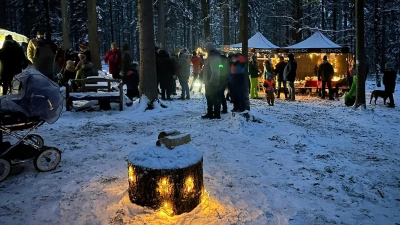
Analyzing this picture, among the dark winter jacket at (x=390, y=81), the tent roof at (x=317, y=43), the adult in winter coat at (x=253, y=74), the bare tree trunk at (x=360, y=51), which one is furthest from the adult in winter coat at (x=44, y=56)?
the dark winter jacket at (x=390, y=81)

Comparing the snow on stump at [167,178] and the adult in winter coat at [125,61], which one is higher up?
the adult in winter coat at [125,61]

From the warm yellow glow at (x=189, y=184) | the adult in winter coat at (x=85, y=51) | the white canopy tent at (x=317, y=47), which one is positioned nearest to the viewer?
the warm yellow glow at (x=189, y=184)

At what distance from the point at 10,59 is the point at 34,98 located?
7.10 m

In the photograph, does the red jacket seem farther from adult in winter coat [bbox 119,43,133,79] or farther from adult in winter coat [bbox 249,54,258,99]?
adult in winter coat [bbox 249,54,258,99]

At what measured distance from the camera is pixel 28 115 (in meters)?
5.18

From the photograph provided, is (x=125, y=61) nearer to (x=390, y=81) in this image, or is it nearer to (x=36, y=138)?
(x=36, y=138)

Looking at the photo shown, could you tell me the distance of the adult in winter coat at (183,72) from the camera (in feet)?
45.4

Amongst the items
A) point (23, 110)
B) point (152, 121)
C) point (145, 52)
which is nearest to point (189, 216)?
point (23, 110)

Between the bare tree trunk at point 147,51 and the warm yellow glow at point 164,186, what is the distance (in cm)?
724

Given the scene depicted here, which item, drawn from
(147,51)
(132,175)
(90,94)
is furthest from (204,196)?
(147,51)

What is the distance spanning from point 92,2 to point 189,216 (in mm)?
13569

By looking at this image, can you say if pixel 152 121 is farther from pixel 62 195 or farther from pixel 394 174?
pixel 394 174

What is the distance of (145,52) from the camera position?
35.2ft

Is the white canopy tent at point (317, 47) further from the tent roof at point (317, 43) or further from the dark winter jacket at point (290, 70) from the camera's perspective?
the dark winter jacket at point (290, 70)
